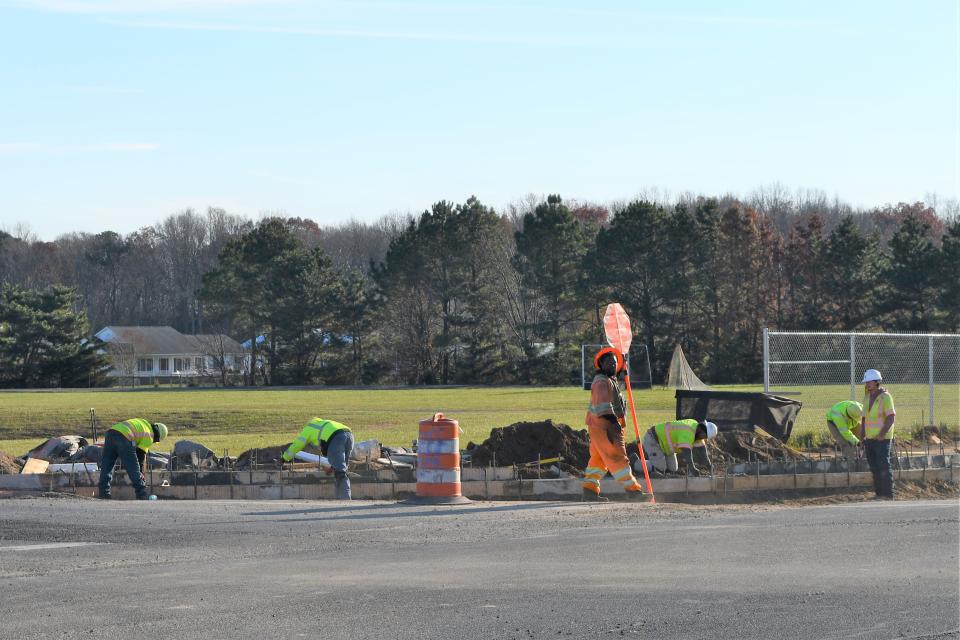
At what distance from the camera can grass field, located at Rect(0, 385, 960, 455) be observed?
30.8 meters

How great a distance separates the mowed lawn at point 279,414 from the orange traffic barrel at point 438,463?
49.9 ft

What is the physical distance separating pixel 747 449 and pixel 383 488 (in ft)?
22.9

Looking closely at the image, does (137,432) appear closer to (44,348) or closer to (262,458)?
(262,458)

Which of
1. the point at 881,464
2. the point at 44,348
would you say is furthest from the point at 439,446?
the point at 44,348

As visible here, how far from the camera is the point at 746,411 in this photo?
24281 millimetres

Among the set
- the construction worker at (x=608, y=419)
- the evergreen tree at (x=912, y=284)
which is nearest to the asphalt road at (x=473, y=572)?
the construction worker at (x=608, y=419)

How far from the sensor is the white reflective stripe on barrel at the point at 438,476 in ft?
51.0

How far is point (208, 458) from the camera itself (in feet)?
73.9

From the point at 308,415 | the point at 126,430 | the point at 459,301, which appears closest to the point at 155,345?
the point at 459,301

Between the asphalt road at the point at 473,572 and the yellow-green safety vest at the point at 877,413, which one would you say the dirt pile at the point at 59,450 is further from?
the yellow-green safety vest at the point at 877,413

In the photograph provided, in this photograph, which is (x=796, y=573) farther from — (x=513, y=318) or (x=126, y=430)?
(x=513, y=318)

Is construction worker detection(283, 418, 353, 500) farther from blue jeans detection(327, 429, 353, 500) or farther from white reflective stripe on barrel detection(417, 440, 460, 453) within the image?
white reflective stripe on barrel detection(417, 440, 460, 453)

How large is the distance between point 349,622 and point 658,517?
6341mm

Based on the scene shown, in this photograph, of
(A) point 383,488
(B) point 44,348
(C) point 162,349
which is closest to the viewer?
(A) point 383,488
